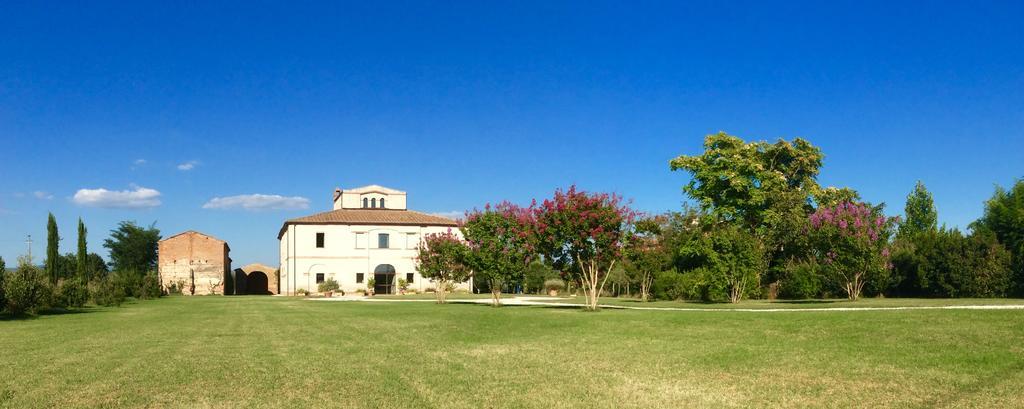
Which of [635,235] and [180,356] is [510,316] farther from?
[180,356]

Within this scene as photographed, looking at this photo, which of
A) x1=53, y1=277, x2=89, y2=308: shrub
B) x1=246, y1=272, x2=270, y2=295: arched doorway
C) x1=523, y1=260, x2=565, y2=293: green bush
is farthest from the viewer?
x1=246, y1=272, x2=270, y2=295: arched doorway

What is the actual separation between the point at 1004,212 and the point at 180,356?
41.4m

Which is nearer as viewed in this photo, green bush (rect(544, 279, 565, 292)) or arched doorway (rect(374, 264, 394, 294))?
green bush (rect(544, 279, 565, 292))

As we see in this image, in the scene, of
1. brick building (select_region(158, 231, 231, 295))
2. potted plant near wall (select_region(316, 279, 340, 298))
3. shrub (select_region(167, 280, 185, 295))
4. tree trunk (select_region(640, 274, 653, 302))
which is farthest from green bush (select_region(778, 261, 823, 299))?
shrub (select_region(167, 280, 185, 295))

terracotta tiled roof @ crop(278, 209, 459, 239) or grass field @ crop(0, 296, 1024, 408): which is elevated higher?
terracotta tiled roof @ crop(278, 209, 459, 239)

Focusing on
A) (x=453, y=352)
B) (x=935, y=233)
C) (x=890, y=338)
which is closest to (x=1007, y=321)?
(x=890, y=338)

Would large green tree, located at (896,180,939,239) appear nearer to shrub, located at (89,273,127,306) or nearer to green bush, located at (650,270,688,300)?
green bush, located at (650,270,688,300)

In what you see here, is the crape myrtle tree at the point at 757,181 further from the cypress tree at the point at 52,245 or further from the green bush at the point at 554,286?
the cypress tree at the point at 52,245

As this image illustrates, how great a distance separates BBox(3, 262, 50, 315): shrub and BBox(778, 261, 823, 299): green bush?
3201 centimetres

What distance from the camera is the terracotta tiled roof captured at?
216ft

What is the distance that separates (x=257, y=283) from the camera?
Answer: 79250 millimetres

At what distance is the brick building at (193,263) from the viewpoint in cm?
6656

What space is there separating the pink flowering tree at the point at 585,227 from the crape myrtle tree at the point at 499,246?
311cm

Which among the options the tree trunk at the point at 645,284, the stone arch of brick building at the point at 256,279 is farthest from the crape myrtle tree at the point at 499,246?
the stone arch of brick building at the point at 256,279
